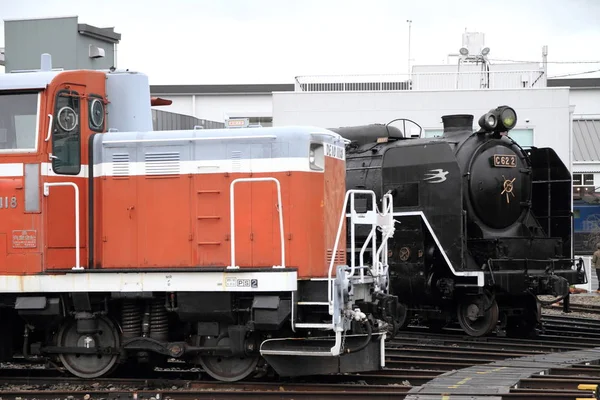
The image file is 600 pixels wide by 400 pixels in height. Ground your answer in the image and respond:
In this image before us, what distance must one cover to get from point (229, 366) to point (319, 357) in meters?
1.09

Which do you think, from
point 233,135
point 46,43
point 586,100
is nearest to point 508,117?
point 233,135

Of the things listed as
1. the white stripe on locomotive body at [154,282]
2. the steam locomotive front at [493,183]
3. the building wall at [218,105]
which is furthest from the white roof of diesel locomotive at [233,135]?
the building wall at [218,105]

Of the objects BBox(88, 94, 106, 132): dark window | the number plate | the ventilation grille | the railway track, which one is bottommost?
the railway track

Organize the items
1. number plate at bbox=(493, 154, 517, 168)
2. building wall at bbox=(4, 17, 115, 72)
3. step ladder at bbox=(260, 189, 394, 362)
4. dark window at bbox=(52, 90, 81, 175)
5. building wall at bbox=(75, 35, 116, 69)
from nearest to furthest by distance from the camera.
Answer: step ladder at bbox=(260, 189, 394, 362) < dark window at bbox=(52, 90, 81, 175) < number plate at bbox=(493, 154, 517, 168) < building wall at bbox=(4, 17, 115, 72) < building wall at bbox=(75, 35, 116, 69)

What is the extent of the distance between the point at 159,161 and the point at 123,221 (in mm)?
815

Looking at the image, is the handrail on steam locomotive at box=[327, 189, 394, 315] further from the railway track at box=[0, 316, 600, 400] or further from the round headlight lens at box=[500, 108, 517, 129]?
the round headlight lens at box=[500, 108, 517, 129]

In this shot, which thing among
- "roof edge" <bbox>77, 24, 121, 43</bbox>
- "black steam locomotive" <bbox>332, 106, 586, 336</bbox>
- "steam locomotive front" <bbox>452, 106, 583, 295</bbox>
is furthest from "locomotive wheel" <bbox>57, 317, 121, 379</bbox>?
"roof edge" <bbox>77, 24, 121, 43</bbox>

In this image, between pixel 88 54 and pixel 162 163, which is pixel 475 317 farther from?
pixel 88 54

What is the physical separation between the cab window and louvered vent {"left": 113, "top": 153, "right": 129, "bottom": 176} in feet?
3.07

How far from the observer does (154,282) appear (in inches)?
374

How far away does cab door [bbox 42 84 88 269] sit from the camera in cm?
973

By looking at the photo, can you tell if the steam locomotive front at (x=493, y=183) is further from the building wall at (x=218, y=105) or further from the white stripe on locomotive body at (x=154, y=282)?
the building wall at (x=218, y=105)

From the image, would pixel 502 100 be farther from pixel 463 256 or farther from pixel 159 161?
pixel 159 161

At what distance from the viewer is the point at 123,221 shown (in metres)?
10.1
